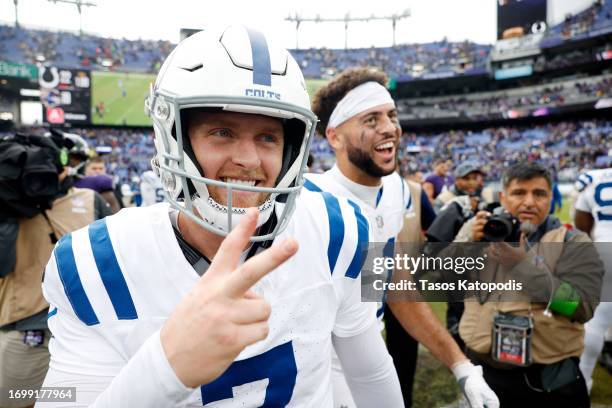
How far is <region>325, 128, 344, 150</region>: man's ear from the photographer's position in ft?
8.64

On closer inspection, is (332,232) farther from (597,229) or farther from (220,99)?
(597,229)

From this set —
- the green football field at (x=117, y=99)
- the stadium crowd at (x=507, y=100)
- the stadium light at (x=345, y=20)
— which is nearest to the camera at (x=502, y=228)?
the green football field at (x=117, y=99)

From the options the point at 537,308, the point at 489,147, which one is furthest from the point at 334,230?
the point at 489,147

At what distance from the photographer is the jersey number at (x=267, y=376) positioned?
1.12 meters

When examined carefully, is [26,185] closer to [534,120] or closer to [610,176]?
[610,176]

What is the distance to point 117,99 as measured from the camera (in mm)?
32406

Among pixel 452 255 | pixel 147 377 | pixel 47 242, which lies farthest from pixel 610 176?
pixel 47 242

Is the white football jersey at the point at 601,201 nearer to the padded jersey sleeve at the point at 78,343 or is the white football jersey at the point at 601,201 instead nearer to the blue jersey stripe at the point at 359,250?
the blue jersey stripe at the point at 359,250

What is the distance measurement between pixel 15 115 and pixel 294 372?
117 ft

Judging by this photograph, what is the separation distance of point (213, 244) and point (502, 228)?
1517mm

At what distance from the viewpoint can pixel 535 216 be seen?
2.28m

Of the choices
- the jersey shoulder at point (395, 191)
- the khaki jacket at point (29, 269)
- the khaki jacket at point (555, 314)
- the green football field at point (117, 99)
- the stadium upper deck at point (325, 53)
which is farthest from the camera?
the stadium upper deck at point (325, 53)

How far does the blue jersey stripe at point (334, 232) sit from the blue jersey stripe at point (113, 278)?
58cm

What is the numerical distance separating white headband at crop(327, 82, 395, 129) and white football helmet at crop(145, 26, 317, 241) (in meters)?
1.30
